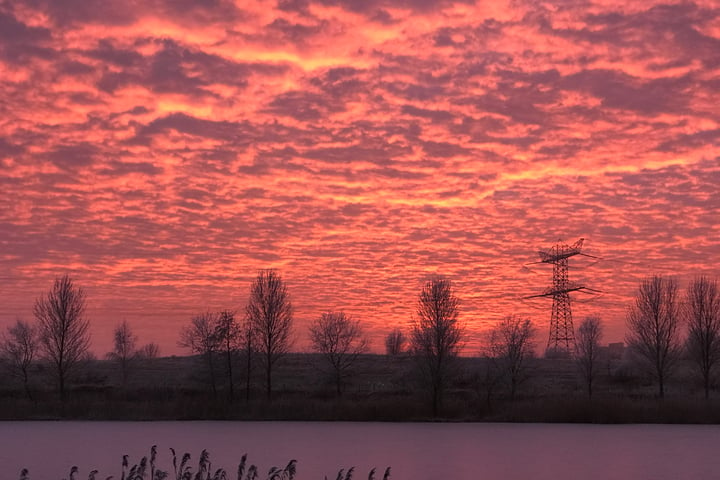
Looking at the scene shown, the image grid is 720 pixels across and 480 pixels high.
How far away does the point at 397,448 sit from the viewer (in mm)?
40844

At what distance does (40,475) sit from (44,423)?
37473mm

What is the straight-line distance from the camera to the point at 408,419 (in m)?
64.3

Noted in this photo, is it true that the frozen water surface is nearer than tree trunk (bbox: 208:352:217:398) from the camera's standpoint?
Yes

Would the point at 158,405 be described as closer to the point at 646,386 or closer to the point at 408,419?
the point at 408,419

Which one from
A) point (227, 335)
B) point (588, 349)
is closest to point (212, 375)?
point (227, 335)

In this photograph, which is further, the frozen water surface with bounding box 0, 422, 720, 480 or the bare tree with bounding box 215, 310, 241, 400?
the bare tree with bounding box 215, 310, 241, 400

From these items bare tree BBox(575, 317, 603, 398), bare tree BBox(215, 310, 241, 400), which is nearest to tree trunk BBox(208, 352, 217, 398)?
bare tree BBox(215, 310, 241, 400)

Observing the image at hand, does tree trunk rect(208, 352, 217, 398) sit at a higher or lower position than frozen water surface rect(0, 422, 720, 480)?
higher

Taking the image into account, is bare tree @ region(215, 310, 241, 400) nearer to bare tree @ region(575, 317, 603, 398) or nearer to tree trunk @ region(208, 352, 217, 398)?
tree trunk @ region(208, 352, 217, 398)

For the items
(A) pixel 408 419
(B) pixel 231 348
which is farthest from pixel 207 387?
(A) pixel 408 419

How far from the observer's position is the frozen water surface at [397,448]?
3119 centimetres

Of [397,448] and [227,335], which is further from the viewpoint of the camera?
[227,335]

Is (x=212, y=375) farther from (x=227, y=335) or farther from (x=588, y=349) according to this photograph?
(x=588, y=349)

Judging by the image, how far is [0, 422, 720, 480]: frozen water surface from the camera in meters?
31.2
